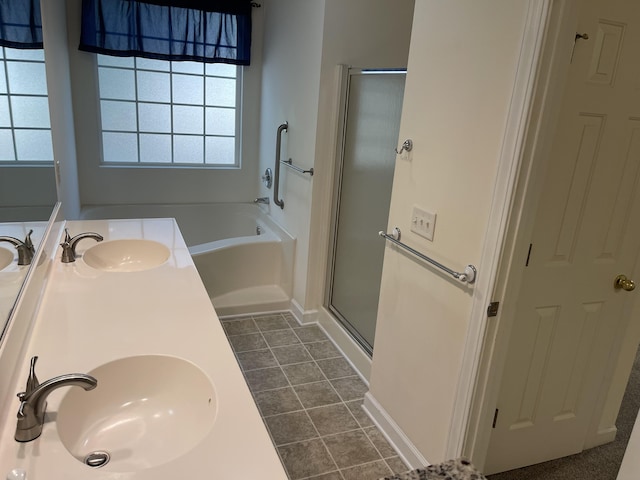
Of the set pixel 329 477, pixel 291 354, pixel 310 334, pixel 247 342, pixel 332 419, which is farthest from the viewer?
pixel 310 334

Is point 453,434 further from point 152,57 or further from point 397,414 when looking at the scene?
point 152,57

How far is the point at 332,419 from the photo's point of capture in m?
2.30

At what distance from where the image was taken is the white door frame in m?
1.31

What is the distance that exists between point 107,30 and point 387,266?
112 inches

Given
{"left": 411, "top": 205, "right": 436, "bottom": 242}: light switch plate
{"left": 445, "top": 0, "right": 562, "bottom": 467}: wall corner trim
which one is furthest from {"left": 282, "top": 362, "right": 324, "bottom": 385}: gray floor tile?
{"left": 411, "top": 205, "right": 436, "bottom": 242}: light switch plate

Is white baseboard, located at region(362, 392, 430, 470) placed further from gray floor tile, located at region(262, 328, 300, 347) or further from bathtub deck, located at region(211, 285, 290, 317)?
bathtub deck, located at region(211, 285, 290, 317)

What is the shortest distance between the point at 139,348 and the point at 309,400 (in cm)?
137

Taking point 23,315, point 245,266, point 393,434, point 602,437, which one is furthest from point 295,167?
point 602,437

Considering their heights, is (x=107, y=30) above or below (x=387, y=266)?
above

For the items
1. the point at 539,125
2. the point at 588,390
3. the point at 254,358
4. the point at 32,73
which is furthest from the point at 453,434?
the point at 32,73

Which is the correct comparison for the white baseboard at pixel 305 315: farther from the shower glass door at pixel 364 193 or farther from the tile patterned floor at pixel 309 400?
the shower glass door at pixel 364 193

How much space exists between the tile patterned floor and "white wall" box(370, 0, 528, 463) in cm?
22

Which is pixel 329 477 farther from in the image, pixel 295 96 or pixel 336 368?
pixel 295 96

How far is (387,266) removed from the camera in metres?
2.15
